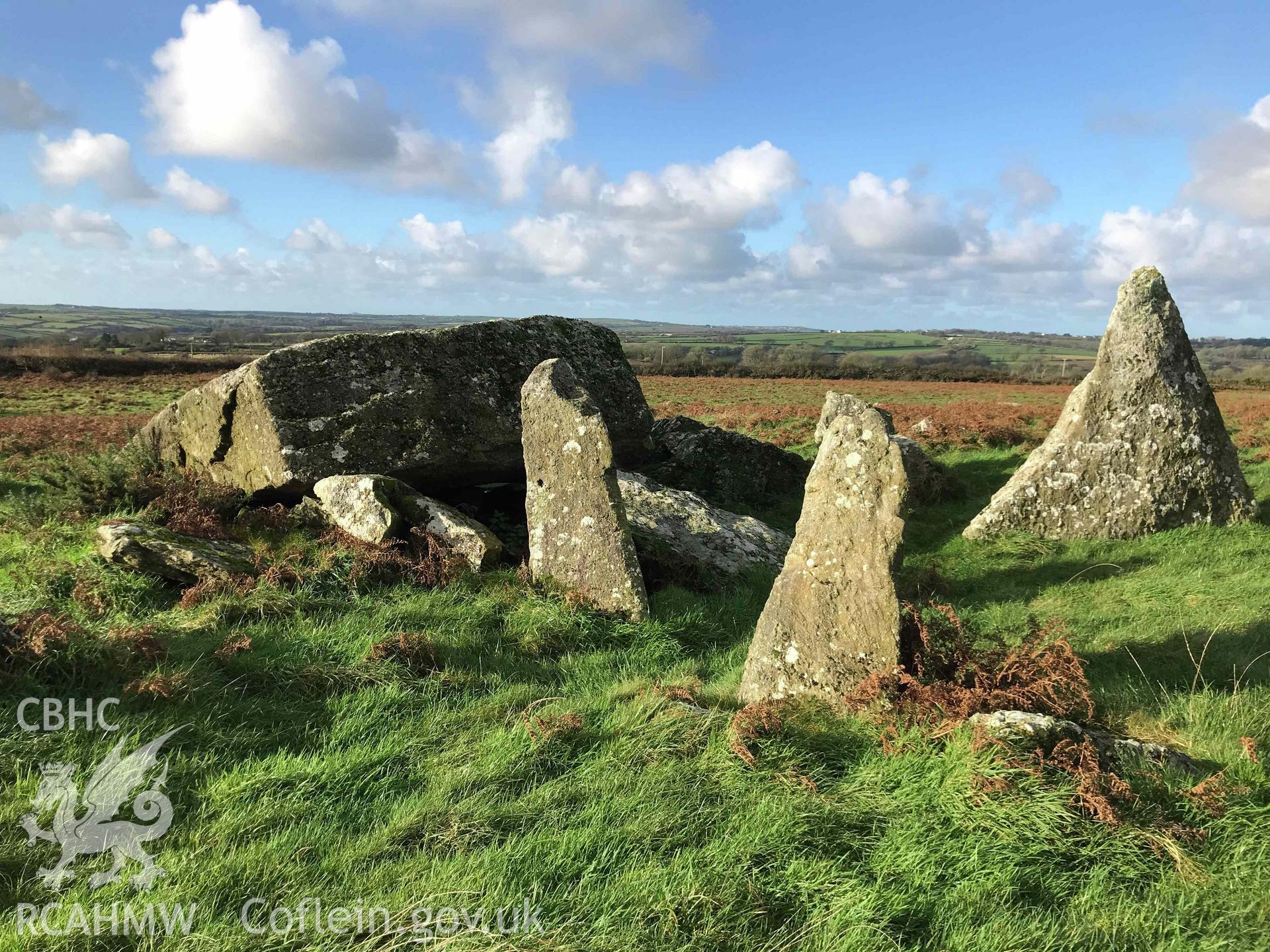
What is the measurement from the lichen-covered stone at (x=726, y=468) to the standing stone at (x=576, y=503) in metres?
4.96

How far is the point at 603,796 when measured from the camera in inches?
187

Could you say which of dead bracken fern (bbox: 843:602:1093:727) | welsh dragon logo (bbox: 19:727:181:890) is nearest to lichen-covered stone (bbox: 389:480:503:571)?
welsh dragon logo (bbox: 19:727:181:890)

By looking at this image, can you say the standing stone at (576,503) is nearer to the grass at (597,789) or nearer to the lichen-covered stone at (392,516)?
the grass at (597,789)

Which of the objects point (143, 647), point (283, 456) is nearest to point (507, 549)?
point (283, 456)

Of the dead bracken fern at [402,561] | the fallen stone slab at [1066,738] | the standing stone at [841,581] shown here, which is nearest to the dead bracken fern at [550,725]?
the standing stone at [841,581]

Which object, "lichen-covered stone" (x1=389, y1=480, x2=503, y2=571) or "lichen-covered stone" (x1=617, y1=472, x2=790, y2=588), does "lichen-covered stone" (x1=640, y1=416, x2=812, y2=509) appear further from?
"lichen-covered stone" (x1=389, y1=480, x2=503, y2=571)

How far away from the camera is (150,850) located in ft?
13.7

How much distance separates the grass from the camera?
3.79 metres

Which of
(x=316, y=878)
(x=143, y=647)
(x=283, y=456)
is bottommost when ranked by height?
(x=316, y=878)

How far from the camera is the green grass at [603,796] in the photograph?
149 inches

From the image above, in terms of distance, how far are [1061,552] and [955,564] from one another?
163 cm

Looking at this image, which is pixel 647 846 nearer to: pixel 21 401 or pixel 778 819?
pixel 778 819

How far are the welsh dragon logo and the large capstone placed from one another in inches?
226

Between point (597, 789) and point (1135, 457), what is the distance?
10.6 meters
